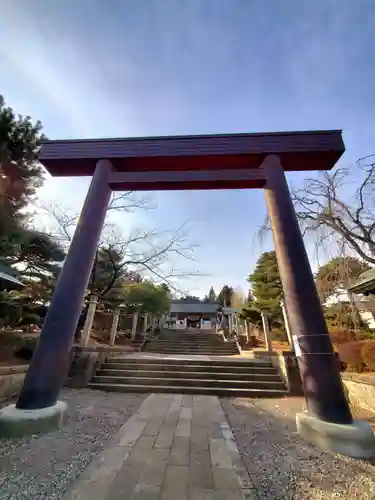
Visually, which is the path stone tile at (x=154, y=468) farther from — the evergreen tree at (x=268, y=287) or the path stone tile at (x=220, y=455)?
the evergreen tree at (x=268, y=287)

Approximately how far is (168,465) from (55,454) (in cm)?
112

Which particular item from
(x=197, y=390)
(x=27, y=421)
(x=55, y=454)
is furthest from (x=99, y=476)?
(x=197, y=390)

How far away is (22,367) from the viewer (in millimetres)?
5219

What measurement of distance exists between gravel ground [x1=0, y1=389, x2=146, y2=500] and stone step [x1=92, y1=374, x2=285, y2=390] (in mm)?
1877

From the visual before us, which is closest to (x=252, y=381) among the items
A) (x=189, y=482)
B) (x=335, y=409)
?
(x=335, y=409)

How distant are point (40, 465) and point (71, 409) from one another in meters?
2.04

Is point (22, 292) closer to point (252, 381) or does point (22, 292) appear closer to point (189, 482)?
point (252, 381)

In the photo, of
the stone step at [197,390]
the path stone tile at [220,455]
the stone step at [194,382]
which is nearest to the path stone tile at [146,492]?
the path stone tile at [220,455]

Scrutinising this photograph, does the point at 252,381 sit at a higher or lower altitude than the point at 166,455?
higher

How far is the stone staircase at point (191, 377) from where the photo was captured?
5422mm

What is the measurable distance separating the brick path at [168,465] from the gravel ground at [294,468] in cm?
16

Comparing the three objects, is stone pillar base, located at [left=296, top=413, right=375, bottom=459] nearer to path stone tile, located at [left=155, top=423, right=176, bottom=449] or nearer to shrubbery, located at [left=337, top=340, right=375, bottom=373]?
path stone tile, located at [left=155, top=423, right=176, bottom=449]

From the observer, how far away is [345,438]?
2.48 meters

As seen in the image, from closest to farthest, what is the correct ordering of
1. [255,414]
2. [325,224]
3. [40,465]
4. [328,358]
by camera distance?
[40,465] < [328,358] < [255,414] < [325,224]
